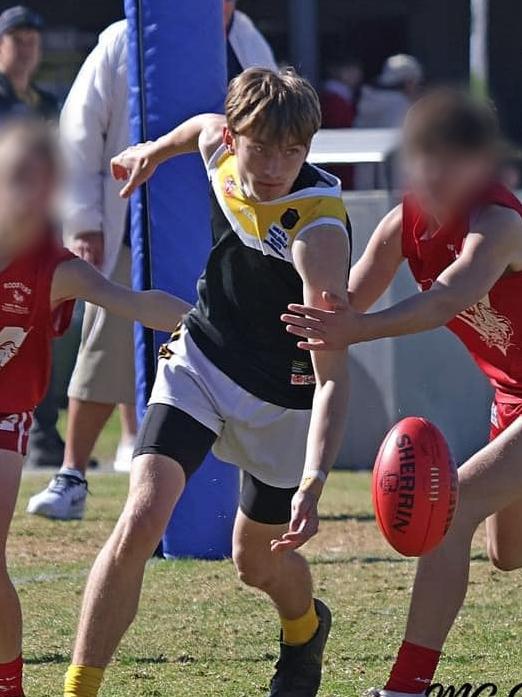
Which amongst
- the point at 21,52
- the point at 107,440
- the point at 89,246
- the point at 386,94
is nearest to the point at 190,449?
the point at 89,246

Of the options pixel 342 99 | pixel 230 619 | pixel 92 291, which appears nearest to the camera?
pixel 92 291

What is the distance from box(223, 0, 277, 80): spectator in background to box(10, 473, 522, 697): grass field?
85.5 inches

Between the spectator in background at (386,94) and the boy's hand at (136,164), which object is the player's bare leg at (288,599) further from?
the spectator in background at (386,94)

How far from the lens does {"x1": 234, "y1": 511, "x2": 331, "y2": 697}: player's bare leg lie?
470 centimetres

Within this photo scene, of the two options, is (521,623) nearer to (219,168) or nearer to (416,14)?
(219,168)

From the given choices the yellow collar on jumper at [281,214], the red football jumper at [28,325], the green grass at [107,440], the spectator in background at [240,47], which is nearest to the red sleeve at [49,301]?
the red football jumper at [28,325]

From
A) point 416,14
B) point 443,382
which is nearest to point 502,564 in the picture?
point 443,382

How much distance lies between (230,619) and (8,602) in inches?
60.5

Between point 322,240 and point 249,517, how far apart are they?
855 millimetres

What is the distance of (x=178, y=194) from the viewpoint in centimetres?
668

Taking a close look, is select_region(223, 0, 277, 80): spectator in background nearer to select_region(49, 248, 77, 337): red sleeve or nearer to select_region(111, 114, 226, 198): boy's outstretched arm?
select_region(111, 114, 226, 198): boy's outstretched arm

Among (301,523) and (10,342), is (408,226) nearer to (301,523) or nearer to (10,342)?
(301,523)

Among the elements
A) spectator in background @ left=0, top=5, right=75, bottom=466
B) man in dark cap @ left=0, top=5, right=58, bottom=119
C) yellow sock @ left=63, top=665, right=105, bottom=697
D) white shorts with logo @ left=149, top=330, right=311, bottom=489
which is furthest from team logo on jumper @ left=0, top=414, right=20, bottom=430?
man in dark cap @ left=0, top=5, right=58, bottom=119

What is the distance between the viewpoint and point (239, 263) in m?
4.61
